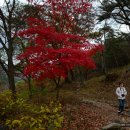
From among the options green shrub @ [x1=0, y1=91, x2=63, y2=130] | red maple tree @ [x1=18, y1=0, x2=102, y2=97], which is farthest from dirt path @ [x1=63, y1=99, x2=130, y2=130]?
green shrub @ [x1=0, y1=91, x2=63, y2=130]

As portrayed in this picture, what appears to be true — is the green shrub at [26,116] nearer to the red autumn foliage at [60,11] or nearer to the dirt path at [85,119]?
the dirt path at [85,119]

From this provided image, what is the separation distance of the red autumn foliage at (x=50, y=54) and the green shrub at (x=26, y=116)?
638cm

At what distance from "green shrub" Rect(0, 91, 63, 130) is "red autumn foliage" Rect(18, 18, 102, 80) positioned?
638 centimetres

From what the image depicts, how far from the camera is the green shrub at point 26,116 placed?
Answer: 9039 mm

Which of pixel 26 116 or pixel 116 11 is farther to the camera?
pixel 116 11

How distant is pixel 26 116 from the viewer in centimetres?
938

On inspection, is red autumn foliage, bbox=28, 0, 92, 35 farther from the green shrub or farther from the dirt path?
the green shrub

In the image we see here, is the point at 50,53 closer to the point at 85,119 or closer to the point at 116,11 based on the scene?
the point at 85,119

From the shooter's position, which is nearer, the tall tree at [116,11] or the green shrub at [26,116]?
the green shrub at [26,116]

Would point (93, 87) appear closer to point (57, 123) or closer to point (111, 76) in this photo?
point (111, 76)

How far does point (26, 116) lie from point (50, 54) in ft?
27.6

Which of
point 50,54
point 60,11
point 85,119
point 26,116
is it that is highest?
point 60,11

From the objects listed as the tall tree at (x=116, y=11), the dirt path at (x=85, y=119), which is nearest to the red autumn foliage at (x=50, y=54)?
the dirt path at (x=85, y=119)

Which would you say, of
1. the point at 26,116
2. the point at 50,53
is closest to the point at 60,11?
the point at 50,53
